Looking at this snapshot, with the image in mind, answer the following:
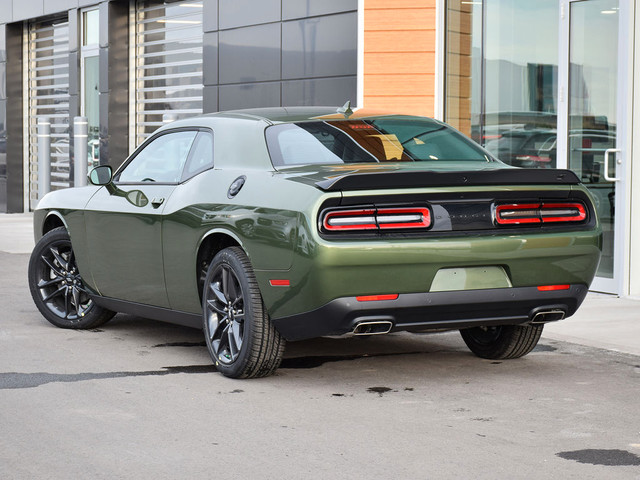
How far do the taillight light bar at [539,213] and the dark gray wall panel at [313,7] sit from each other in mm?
9496

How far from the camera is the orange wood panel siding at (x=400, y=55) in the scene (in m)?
13.6

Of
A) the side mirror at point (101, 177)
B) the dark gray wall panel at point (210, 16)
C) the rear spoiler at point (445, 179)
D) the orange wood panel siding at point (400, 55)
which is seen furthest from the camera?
the dark gray wall panel at point (210, 16)

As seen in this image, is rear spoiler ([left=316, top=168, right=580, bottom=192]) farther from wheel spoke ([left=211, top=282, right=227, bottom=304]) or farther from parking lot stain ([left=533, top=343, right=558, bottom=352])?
parking lot stain ([left=533, top=343, right=558, bottom=352])

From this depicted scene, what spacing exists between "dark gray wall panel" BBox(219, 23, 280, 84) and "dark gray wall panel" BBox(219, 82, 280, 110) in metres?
0.09

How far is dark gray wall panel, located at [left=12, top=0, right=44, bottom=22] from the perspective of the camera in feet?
79.8

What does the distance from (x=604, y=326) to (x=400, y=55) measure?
6.12m

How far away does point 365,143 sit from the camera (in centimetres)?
662

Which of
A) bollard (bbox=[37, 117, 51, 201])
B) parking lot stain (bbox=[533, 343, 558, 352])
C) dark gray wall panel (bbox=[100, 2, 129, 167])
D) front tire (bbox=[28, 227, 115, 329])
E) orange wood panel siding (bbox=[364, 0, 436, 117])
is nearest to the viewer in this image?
parking lot stain (bbox=[533, 343, 558, 352])

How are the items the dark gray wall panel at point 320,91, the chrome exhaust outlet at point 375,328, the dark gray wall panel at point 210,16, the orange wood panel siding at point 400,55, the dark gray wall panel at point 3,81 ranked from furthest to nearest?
the dark gray wall panel at point 3,81 < the dark gray wall panel at point 210,16 < the dark gray wall panel at point 320,91 < the orange wood panel siding at point 400,55 < the chrome exhaust outlet at point 375,328

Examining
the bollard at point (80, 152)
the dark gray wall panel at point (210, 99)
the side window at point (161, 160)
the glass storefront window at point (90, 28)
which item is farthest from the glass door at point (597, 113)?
the glass storefront window at point (90, 28)

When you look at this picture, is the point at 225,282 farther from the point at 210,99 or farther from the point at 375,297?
the point at 210,99

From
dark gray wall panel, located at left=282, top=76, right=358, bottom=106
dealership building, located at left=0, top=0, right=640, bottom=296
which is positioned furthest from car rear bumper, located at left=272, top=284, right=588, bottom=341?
dark gray wall panel, located at left=282, top=76, right=358, bottom=106

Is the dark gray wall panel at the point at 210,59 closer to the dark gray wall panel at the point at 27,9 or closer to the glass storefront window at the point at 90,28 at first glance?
the glass storefront window at the point at 90,28

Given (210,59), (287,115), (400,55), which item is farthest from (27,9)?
(287,115)
